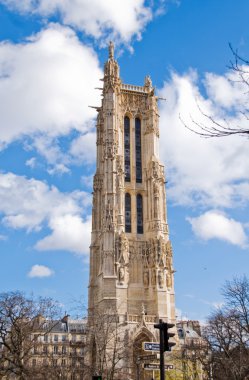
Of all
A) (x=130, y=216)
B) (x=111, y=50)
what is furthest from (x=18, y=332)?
(x=111, y=50)

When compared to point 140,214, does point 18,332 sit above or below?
below

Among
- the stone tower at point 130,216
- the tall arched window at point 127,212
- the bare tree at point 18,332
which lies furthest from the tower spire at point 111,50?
the bare tree at point 18,332

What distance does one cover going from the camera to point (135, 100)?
194ft

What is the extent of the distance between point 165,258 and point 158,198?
21.5 feet

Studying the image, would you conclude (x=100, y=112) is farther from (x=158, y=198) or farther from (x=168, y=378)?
(x=168, y=378)

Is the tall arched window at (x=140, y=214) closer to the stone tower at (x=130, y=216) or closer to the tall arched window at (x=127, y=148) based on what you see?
the stone tower at (x=130, y=216)


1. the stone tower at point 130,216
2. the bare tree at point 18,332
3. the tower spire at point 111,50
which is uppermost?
the tower spire at point 111,50

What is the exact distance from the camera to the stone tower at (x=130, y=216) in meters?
47.3

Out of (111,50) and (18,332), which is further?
(111,50)

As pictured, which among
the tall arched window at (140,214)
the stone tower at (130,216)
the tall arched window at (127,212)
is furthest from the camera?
the tall arched window at (140,214)

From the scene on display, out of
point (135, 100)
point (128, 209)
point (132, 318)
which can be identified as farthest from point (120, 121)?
point (132, 318)

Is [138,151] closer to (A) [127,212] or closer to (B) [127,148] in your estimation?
(B) [127,148]

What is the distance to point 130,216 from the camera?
53062 millimetres

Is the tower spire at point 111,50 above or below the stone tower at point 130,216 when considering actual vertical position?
above
